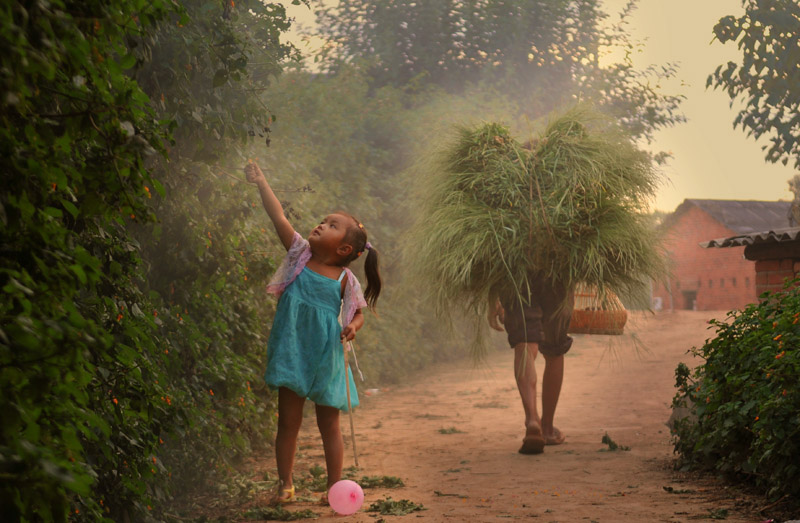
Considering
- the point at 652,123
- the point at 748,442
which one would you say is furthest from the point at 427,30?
the point at 748,442

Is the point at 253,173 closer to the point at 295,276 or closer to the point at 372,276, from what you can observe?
the point at 295,276

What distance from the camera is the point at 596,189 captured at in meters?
6.10

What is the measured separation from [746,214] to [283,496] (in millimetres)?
31415

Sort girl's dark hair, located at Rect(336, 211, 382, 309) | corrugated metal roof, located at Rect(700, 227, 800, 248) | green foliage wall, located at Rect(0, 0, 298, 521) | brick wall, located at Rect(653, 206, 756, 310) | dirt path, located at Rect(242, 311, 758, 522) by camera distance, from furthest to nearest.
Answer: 1. brick wall, located at Rect(653, 206, 756, 310)
2. corrugated metal roof, located at Rect(700, 227, 800, 248)
3. girl's dark hair, located at Rect(336, 211, 382, 309)
4. dirt path, located at Rect(242, 311, 758, 522)
5. green foliage wall, located at Rect(0, 0, 298, 521)

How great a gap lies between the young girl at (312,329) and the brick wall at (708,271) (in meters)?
27.2

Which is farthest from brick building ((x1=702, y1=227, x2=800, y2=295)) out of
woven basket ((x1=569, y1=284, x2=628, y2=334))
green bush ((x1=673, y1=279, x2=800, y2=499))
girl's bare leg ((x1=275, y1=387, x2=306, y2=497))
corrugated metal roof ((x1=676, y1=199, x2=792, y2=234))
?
corrugated metal roof ((x1=676, y1=199, x2=792, y2=234))

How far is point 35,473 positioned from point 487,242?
4858mm

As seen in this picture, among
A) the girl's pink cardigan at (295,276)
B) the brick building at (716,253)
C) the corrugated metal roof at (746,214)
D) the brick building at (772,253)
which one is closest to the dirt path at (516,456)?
the girl's pink cardigan at (295,276)

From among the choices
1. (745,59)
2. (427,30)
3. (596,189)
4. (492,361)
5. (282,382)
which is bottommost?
(492,361)

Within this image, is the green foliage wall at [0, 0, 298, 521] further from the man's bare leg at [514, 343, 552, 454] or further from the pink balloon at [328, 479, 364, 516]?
the man's bare leg at [514, 343, 552, 454]

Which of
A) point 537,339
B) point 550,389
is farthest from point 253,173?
point 550,389

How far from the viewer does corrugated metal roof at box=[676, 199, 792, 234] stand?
103 feet

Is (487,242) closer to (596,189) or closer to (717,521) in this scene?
(596,189)

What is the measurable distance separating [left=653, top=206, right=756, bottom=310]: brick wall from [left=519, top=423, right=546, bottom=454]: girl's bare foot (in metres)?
25.3
